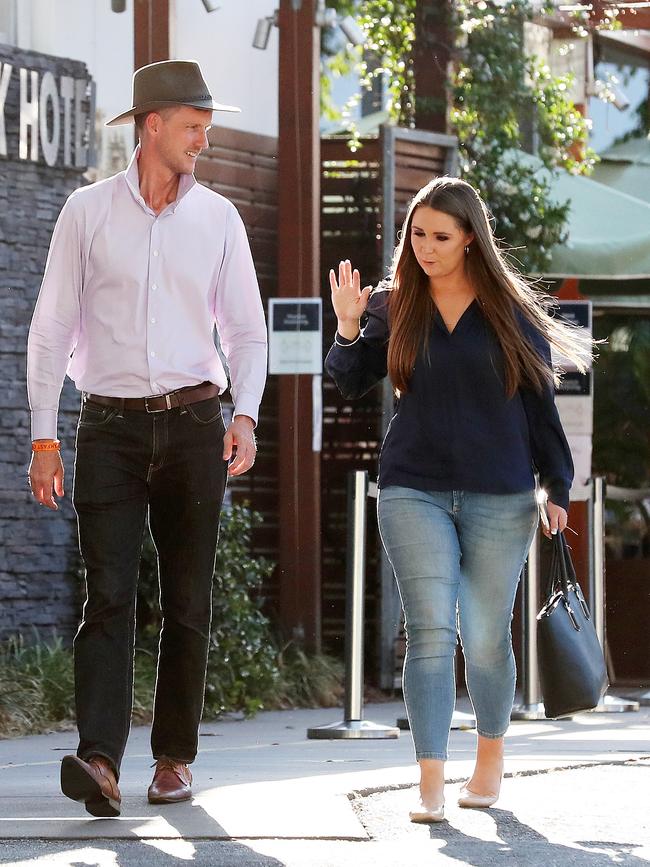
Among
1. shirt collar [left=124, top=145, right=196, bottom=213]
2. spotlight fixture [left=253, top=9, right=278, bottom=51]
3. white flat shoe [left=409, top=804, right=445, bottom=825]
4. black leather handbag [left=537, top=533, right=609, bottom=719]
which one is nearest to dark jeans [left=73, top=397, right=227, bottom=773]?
shirt collar [left=124, top=145, right=196, bottom=213]

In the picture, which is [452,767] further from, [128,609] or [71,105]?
[71,105]

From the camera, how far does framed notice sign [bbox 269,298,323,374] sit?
11.2 metres

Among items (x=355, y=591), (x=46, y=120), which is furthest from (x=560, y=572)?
(x=46, y=120)

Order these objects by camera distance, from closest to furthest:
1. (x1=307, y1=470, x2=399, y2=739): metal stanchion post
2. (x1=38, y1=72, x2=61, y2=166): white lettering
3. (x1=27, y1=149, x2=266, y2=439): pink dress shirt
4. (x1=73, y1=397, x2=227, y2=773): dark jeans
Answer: (x1=73, y1=397, x2=227, y2=773): dark jeans
(x1=27, y1=149, x2=266, y2=439): pink dress shirt
(x1=307, y1=470, x2=399, y2=739): metal stanchion post
(x1=38, y1=72, x2=61, y2=166): white lettering

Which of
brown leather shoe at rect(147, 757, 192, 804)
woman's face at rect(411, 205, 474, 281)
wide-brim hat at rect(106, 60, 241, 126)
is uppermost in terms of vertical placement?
wide-brim hat at rect(106, 60, 241, 126)

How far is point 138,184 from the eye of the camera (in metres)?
5.27

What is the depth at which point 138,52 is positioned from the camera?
10.9m

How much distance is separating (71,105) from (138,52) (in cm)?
84

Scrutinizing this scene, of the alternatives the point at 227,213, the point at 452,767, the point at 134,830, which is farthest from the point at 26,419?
the point at 134,830

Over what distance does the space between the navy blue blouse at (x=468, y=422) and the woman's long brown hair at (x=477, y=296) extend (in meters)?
0.03

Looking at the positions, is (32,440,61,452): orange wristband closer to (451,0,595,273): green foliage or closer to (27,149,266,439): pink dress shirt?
(27,149,266,439): pink dress shirt

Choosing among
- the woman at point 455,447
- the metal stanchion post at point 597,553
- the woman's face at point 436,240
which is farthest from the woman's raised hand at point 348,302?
the metal stanchion post at point 597,553

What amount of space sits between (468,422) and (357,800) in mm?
1141

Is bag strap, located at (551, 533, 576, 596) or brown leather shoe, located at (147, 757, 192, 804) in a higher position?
bag strap, located at (551, 533, 576, 596)
